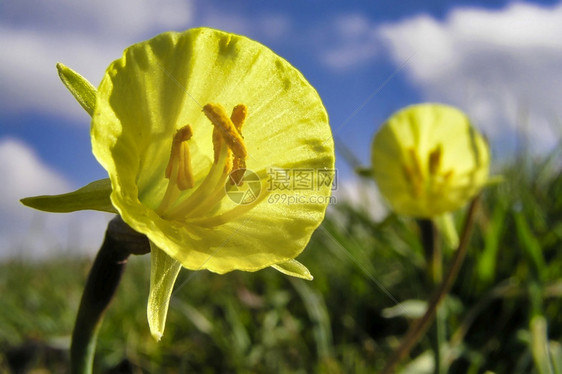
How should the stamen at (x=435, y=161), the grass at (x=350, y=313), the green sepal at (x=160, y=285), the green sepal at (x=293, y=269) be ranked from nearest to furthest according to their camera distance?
the green sepal at (x=160, y=285) < the green sepal at (x=293, y=269) < the stamen at (x=435, y=161) < the grass at (x=350, y=313)

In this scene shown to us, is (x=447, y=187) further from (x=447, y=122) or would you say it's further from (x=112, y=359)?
(x=112, y=359)

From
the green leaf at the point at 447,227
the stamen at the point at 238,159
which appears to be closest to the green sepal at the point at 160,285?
the stamen at the point at 238,159

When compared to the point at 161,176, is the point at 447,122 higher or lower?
lower

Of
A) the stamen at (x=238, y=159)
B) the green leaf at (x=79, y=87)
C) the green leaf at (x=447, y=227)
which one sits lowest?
the green leaf at (x=447, y=227)

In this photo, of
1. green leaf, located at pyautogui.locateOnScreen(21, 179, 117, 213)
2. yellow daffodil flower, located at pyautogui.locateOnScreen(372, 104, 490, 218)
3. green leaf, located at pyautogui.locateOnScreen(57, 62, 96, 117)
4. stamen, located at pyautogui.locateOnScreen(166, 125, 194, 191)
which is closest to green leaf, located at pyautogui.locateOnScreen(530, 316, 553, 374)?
yellow daffodil flower, located at pyautogui.locateOnScreen(372, 104, 490, 218)

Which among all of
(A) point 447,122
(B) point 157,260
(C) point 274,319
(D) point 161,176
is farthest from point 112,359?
(A) point 447,122

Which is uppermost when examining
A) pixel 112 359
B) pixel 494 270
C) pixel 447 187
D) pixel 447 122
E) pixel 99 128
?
pixel 99 128

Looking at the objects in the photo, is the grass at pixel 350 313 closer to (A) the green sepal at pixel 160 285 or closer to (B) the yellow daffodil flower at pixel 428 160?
(B) the yellow daffodil flower at pixel 428 160
